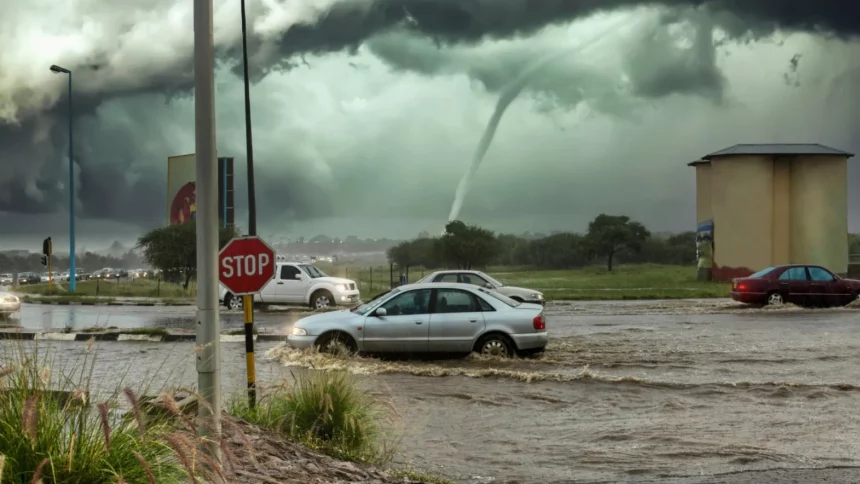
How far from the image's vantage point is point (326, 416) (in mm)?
7770

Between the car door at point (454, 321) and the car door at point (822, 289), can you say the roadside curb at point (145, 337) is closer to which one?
the car door at point (454, 321)

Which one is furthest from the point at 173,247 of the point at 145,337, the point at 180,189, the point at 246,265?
the point at 246,265

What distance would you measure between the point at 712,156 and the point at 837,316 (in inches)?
1154

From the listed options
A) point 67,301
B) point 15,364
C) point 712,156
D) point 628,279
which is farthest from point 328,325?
point 628,279

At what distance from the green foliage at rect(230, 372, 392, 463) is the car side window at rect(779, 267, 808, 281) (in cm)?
2422

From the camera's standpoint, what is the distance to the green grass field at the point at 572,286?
42.6 m

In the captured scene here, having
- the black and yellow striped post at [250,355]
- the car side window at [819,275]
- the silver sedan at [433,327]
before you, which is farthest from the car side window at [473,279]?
the black and yellow striped post at [250,355]

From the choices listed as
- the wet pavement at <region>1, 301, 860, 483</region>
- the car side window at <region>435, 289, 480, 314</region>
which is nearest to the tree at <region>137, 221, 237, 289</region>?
the wet pavement at <region>1, 301, 860, 483</region>

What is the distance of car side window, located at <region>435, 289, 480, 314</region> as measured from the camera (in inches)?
611

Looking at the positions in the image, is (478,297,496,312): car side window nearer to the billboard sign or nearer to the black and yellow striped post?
the black and yellow striped post

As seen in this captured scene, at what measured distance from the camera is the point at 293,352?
51.6ft

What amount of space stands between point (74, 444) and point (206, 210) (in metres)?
1.87

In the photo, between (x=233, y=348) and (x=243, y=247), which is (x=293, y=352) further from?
(x=243, y=247)

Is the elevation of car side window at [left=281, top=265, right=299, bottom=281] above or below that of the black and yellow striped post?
above
